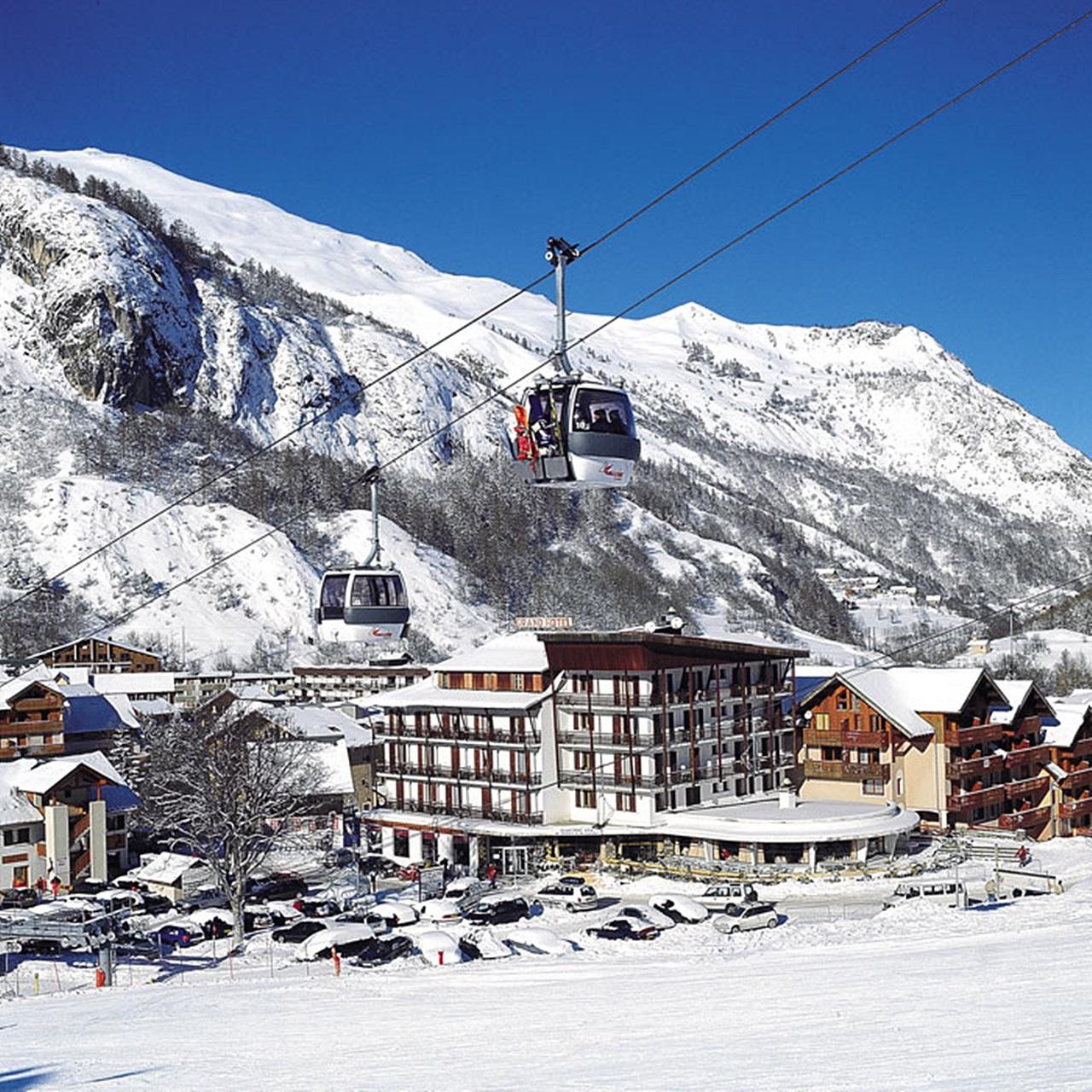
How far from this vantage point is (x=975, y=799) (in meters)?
60.4

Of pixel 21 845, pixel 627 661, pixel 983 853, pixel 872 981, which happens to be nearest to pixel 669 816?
pixel 627 661

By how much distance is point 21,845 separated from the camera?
54.0 m

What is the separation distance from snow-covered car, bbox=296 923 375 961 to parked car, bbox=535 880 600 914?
9473 mm

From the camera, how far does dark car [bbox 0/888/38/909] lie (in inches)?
1935

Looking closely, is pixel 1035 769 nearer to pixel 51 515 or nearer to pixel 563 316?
pixel 563 316

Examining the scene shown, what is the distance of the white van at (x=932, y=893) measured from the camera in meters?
41.8

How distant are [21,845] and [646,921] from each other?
90.7 ft

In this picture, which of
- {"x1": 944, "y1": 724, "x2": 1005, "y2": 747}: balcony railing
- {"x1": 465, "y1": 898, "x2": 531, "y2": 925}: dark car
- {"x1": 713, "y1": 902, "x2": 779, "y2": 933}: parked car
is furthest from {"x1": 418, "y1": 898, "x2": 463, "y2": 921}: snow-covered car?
{"x1": 944, "y1": 724, "x2": 1005, "y2": 747}: balcony railing

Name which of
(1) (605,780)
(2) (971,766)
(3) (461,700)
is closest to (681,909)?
(1) (605,780)

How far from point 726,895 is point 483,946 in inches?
508

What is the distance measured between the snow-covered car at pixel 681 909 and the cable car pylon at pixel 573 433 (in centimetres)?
2329

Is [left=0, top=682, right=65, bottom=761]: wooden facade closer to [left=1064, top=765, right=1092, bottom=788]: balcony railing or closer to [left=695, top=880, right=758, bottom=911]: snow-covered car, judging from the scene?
[left=695, top=880, right=758, bottom=911]: snow-covered car

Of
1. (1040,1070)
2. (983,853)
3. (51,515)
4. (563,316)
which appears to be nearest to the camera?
→ (1040,1070)

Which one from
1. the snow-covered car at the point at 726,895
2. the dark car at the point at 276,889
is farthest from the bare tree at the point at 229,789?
the snow-covered car at the point at 726,895
